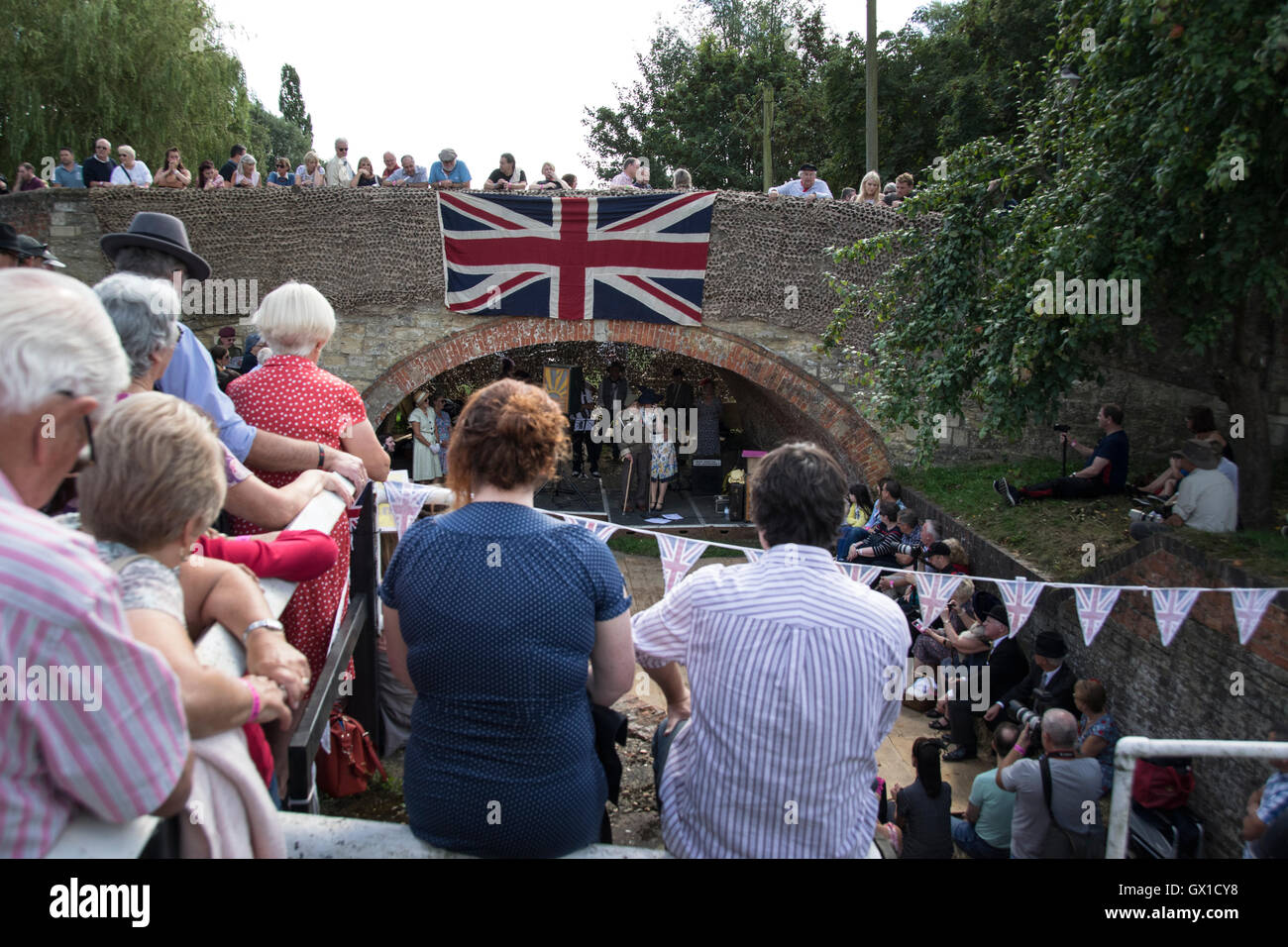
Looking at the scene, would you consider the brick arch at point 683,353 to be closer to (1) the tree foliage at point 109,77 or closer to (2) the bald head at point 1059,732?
(1) the tree foliage at point 109,77

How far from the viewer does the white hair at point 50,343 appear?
4.13 feet

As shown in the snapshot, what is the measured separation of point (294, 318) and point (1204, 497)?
22.7ft

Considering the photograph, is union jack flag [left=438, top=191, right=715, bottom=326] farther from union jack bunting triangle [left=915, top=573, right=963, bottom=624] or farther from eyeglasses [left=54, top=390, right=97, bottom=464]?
eyeglasses [left=54, top=390, right=97, bottom=464]

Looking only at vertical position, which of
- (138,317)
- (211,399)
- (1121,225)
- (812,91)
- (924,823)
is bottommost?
(924,823)

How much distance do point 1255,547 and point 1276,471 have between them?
12.2ft

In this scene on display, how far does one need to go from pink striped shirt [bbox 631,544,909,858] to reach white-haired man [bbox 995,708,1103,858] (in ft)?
10.5

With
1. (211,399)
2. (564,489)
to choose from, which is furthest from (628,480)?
(211,399)

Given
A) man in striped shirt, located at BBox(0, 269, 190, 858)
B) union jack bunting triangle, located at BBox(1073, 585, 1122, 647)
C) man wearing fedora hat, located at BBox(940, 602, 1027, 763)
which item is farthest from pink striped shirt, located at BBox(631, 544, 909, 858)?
man wearing fedora hat, located at BBox(940, 602, 1027, 763)

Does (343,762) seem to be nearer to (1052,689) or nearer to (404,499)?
(404,499)

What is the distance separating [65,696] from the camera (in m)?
1.08

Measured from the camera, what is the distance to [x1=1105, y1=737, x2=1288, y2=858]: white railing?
2.06m

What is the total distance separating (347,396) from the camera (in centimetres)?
283
